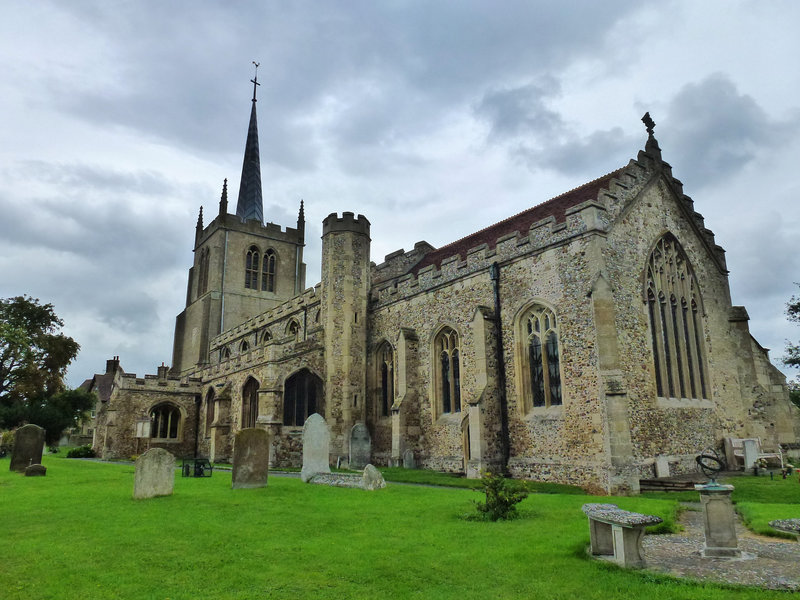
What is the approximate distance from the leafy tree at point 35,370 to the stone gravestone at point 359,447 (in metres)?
24.9

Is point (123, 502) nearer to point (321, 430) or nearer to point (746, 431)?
point (321, 430)

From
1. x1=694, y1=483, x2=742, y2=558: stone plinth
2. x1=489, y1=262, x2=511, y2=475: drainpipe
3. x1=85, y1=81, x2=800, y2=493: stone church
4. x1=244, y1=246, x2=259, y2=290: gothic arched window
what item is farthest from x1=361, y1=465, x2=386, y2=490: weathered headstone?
x1=244, y1=246, x2=259, y2=290: gothic arched window

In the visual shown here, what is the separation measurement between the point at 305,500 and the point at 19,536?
5167 mm

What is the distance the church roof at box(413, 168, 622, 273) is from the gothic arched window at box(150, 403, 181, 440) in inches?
610

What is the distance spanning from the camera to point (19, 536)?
321 inches

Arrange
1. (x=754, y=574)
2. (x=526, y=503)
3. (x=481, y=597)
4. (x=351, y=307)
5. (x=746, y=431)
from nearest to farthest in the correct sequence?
(x=481, y=597) < (x=754, y=574) < (x=526, y=503) < (x=746, y=431) < (x=351, y=307)

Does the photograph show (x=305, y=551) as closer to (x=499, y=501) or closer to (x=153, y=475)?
(x=499, y=501)

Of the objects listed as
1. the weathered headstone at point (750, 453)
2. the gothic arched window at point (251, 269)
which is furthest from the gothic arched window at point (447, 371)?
the gothic arched window at point (251, 269)

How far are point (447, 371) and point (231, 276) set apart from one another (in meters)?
26.3

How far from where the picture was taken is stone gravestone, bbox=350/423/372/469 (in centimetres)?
2022

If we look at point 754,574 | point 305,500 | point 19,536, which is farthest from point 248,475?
point 754,574

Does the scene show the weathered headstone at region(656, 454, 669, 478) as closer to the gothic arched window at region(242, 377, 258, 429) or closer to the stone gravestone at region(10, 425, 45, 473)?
the gothic arched window at region(242, 377, 258, 429)

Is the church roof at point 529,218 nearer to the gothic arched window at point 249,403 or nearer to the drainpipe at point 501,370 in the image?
the drainpipe at point 501,370

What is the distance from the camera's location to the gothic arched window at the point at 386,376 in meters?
23.1
